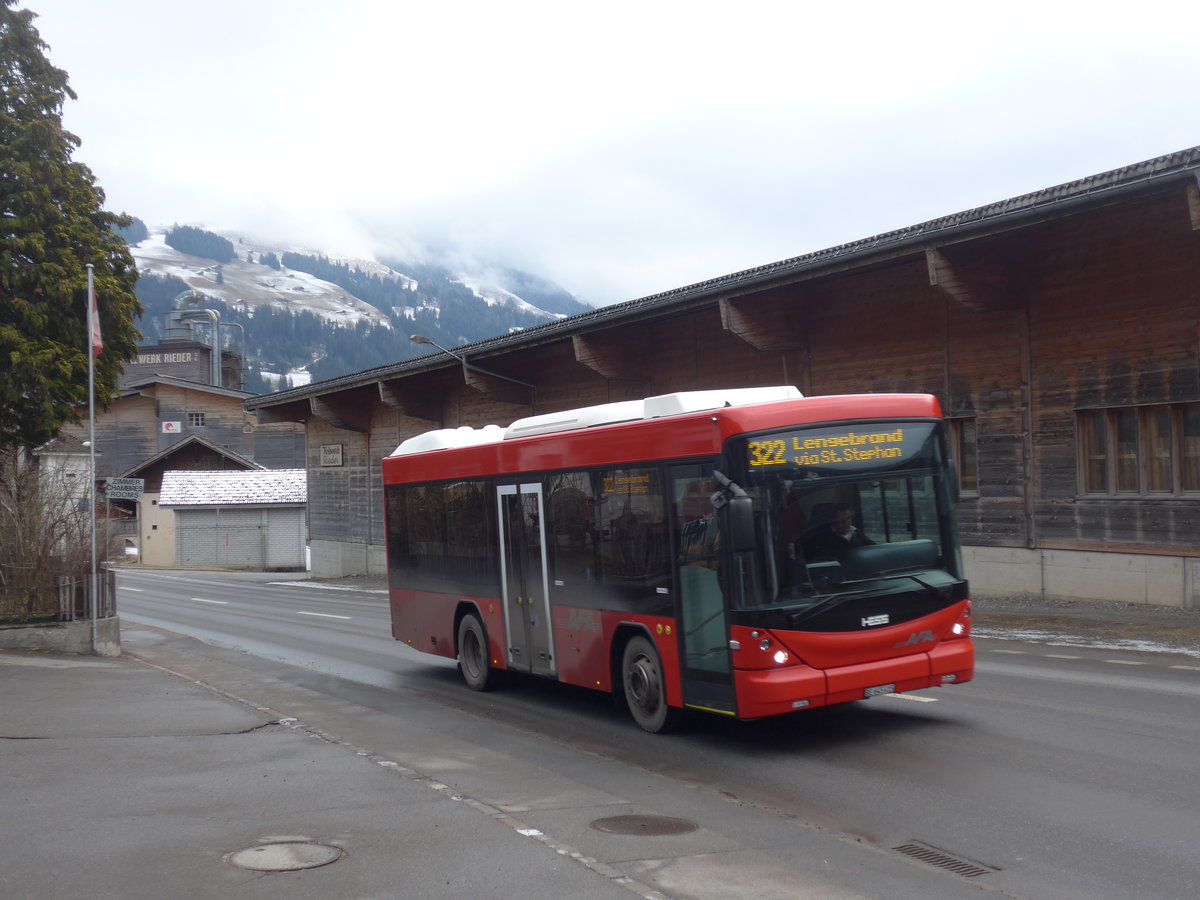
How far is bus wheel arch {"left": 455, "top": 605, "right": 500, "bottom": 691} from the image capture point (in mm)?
13422

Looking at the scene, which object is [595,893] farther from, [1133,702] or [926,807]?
[1133,702]

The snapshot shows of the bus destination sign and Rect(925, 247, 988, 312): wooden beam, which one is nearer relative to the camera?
the bus destination sign

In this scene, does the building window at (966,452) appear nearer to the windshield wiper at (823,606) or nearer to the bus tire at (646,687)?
the bus tire at (646,687)

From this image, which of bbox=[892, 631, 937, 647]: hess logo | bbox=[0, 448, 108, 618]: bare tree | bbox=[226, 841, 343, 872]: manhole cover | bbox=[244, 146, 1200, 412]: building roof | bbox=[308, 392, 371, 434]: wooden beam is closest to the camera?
bbox=[226, 841, 343, 872]: manhole cover

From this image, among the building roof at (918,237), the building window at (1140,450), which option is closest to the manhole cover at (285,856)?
the building roof at (918,237)

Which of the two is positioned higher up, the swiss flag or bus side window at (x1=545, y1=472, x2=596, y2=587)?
the swiss flag

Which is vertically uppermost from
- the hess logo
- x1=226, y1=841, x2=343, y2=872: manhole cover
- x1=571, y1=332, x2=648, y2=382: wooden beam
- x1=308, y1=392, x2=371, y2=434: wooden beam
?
x1=308, y1=392, x2=371, y2=434: wooden beam

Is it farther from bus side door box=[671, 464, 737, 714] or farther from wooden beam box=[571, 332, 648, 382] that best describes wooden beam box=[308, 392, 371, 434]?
bus side door box=[671, 464, 737, 714]

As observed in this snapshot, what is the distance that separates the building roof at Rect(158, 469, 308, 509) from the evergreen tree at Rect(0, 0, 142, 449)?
1552 inches

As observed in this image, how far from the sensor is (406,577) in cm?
1523

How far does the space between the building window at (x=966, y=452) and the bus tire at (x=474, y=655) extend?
11.6 m

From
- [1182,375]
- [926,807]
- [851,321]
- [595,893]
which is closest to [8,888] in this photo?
[595,893]

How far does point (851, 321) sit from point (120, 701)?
53.0 ft

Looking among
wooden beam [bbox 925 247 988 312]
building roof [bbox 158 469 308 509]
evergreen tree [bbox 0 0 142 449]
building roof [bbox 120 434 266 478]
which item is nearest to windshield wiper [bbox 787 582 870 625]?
wooden beam [bbox 925 247 988 312]
